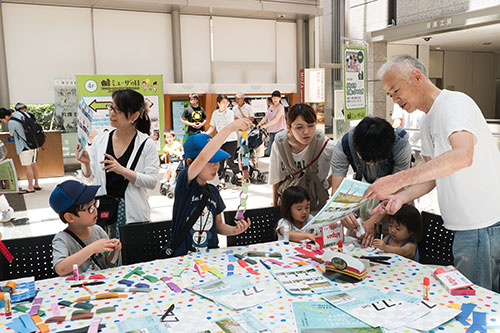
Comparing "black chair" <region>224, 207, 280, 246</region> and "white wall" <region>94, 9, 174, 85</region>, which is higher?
"white wall" <region>94, 9, 174, 85</region>

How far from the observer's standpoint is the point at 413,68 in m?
1.97

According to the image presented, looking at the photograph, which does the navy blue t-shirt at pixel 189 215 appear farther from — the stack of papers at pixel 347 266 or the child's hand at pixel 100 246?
the stack of papers at pixel 347 266

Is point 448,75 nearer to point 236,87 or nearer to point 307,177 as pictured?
point 236,87

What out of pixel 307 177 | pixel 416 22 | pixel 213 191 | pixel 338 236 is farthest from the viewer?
pixel 416 22

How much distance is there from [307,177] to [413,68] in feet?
4.23

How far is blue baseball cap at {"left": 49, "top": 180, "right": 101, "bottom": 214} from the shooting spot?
214 cm

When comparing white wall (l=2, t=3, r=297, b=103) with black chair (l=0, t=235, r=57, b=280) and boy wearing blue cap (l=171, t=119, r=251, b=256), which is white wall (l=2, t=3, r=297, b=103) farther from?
boy wearing blue cap (l=171, t=119, r=251, b=256)

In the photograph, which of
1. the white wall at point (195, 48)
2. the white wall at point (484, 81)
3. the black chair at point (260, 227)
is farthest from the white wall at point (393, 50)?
the black chair at point (260, 227)

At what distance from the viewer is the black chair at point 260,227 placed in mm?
2803

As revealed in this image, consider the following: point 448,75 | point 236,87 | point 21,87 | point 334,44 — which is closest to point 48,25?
point 21,87

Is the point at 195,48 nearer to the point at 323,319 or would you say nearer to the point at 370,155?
the point at 370,155

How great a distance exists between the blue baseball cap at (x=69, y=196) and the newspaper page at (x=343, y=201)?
1.16 m

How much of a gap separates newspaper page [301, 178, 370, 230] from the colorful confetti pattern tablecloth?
0.29 meters

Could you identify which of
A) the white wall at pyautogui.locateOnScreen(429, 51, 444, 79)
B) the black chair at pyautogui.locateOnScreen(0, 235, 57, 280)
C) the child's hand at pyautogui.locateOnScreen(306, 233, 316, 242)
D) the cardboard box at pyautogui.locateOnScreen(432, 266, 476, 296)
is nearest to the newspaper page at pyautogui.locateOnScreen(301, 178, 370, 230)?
the cardboard box at pyautogui.locateOnScreen(432, 266, 476, 296)
